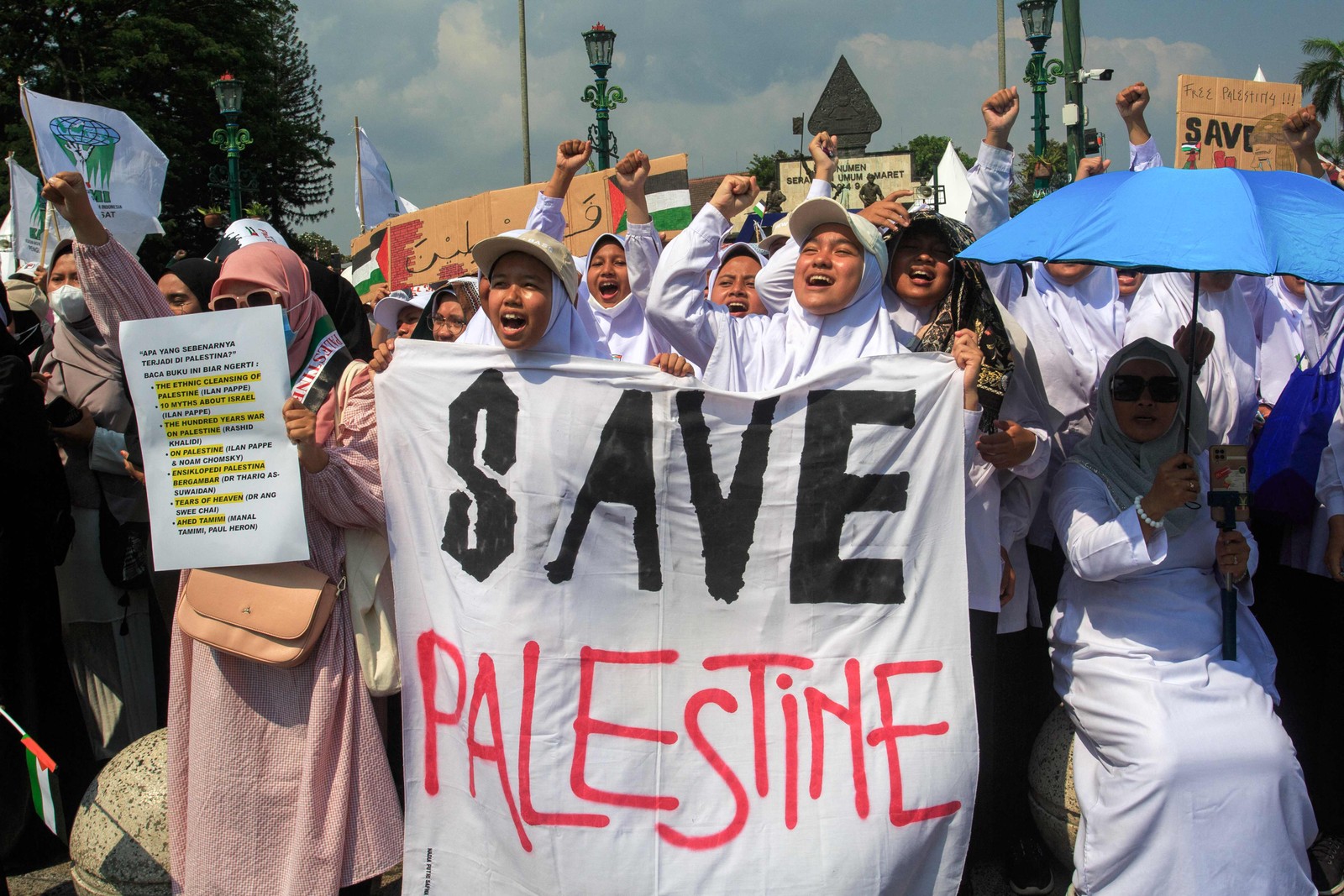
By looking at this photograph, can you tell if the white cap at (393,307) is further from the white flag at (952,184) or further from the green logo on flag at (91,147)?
the white flag at (952,184)

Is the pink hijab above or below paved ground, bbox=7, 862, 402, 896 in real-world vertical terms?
above

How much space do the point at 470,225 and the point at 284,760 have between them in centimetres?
660

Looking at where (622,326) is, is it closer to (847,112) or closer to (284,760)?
(284,760)

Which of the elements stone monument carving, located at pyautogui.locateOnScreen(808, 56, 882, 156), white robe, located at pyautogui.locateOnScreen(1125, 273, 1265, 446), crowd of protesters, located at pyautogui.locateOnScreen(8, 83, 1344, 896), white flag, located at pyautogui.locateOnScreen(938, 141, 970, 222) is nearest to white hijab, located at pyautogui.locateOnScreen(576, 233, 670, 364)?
crowd of protesters, located at pyautogui.locateOnScreen(8, 83, 1344, 896)

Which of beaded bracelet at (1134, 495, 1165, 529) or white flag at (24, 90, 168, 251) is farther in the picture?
white flag at (24, 90, 168, 251)

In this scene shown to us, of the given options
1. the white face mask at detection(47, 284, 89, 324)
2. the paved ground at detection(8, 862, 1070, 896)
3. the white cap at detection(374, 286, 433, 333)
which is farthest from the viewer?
the white cap at detection(374, 286, 433, 333)

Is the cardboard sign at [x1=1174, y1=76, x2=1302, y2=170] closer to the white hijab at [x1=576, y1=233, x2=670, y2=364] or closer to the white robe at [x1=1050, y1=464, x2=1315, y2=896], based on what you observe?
the white hijab at [x1=576, y1=233, x2=670, y2=364]

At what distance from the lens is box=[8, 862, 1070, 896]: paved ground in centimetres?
335

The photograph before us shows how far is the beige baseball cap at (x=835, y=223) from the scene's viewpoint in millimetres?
3012

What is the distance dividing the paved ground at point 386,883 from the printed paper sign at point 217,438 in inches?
51.1

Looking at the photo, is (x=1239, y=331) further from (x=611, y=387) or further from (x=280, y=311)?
(x=280, y=311)

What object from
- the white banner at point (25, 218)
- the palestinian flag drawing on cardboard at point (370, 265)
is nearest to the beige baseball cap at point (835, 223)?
the white banner at point (25, 218)

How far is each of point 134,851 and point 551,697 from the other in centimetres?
137

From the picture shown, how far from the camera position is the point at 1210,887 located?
277cm
